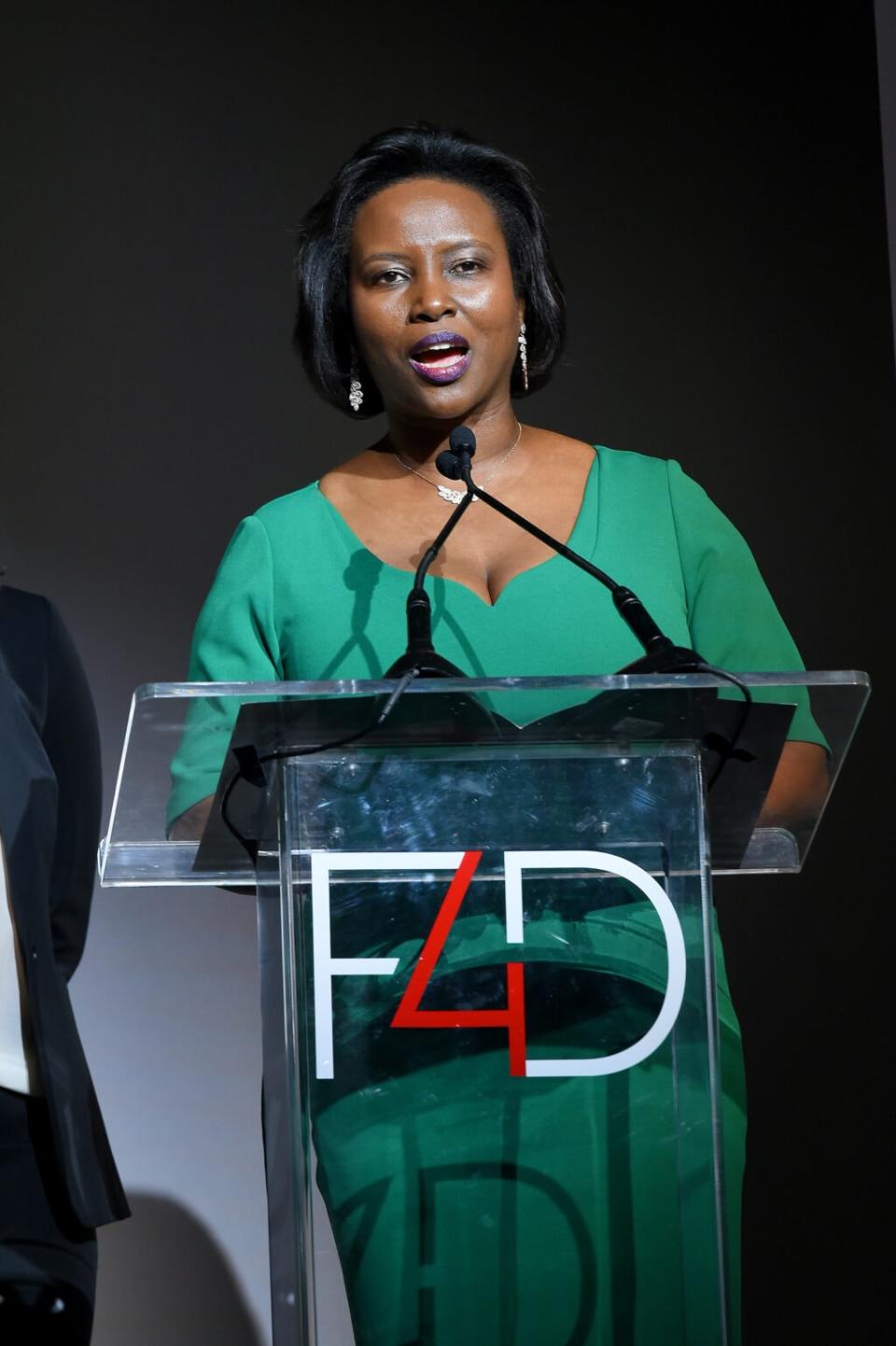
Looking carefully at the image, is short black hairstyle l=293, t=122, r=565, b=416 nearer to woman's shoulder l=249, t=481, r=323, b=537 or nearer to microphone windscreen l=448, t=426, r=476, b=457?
woman's shoulder l=249, t=481, r=323, b=537

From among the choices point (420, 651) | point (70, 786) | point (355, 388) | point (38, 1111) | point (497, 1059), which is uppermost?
point (355, 388)

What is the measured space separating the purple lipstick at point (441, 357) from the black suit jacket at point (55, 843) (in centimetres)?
49

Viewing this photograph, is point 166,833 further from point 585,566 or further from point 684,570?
point 684,570

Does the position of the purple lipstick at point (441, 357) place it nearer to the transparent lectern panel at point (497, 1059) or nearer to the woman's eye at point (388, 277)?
the woman's eye at point (388, 277)

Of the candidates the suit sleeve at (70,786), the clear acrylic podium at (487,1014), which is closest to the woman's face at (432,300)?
the suit sleeve at (70,786)

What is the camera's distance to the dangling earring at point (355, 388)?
6.24ft

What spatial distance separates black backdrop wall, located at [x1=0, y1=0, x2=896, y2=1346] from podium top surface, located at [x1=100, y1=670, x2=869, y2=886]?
Answer: 69.3 inches

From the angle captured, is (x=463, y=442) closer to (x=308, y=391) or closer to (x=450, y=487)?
(x=450, y=487)

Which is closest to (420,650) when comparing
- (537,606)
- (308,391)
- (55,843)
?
(537,606)

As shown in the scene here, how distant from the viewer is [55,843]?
6.50 feet

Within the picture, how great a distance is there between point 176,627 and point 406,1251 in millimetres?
2024

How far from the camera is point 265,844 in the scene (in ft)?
3.92

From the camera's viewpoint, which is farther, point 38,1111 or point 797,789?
point 38,1111

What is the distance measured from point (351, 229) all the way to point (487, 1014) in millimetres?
977
